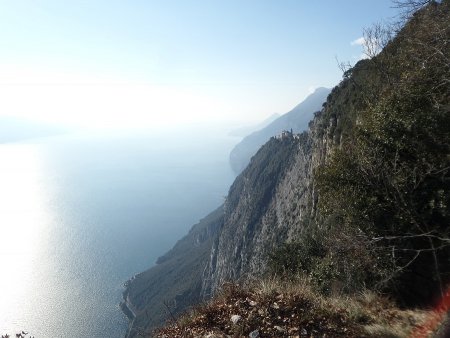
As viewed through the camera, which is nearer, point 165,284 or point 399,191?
point 399,191

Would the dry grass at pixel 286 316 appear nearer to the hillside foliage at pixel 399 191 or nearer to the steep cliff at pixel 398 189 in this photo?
the steep cliff at pixel 398 189

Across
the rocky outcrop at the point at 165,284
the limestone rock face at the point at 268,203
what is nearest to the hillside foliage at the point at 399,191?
the limestone rock face at the point at 268,203

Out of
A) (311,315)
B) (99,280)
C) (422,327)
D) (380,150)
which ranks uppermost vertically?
(380,150)

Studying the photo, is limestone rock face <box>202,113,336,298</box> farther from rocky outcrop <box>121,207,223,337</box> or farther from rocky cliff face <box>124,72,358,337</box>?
rocky outcrop <box>121,207,223,337</box>

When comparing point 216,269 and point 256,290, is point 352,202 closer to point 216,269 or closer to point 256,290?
point 256,290

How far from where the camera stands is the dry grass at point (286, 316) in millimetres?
→ 6160

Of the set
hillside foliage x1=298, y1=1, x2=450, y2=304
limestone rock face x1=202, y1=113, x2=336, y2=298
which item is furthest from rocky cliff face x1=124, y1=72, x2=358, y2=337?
hillside foliage x1=298, y1=1, x2=450, y2=304

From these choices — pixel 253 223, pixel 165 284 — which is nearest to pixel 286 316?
pixel 253 223

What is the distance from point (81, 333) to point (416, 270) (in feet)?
435

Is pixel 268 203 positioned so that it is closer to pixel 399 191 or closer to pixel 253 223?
pixel 253 223

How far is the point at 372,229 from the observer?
10.5m

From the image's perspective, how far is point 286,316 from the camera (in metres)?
6.63

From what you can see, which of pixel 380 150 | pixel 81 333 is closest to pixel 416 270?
pixel 380 150

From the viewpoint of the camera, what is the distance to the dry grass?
616 centimetres
